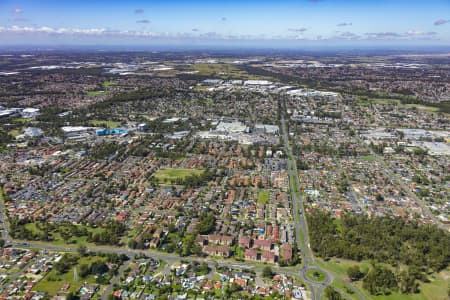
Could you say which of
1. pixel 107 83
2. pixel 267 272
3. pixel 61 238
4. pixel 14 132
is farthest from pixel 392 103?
pixel 107 83

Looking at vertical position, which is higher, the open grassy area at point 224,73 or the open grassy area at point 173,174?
the open grassy area at point 224,73

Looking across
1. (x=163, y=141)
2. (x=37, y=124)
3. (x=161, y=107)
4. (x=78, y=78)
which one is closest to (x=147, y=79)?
(x=78, y=78)

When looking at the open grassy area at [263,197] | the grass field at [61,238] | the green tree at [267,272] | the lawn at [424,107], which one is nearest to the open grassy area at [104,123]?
the grass field at [61,238]

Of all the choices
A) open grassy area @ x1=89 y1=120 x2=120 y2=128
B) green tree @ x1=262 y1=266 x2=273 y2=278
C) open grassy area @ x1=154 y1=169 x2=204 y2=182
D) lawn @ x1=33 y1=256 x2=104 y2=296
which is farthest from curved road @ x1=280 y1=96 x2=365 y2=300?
open grassy area @ x1=89 y1=120 x2=120 y2=128

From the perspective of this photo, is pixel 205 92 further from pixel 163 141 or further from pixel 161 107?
pixel 163 141

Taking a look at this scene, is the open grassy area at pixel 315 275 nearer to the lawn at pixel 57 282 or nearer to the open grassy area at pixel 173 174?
the lawn at pixel 57 282

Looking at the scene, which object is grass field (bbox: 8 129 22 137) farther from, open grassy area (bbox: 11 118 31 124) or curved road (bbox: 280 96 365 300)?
curved road (bbox: 280 96 365 300)
